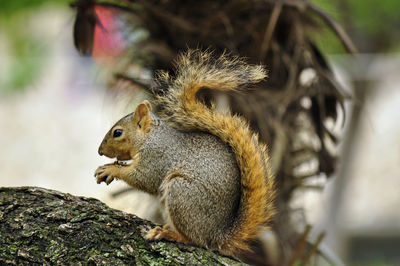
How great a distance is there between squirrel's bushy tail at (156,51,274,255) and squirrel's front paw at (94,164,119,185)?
26 centimetres

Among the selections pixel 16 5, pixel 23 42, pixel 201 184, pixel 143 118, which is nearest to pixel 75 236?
Answer: pixel 201 184

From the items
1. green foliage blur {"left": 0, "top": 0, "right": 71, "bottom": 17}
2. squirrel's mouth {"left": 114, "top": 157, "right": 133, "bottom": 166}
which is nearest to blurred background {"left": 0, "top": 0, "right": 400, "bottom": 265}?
green foliage blur {"left": 0, "top": 0, "right": 71, "bottom": 17}

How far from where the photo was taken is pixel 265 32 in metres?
2.28

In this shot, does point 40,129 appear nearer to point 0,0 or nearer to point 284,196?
point 0,0

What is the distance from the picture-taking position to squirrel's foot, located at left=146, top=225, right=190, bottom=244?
136cm

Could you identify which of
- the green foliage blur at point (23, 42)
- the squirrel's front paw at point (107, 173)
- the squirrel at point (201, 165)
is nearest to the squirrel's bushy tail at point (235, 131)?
the squirrel at point (201, 165)

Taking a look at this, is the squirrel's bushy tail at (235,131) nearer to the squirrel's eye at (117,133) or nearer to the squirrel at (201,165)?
the squirrel at (201,165)

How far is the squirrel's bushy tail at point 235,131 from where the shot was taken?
1487 mm

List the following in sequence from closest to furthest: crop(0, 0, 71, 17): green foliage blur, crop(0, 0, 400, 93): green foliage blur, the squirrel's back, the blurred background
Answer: the squirrel's back < crop(0, 0, 71, 17): green foliage blur < crop(0, 0, 400, 93): green foliage blur < the blurred background

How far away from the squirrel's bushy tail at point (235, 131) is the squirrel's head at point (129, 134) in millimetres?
125

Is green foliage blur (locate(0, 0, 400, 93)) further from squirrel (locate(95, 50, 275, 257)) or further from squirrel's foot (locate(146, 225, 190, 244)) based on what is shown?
squirrel's foot (locate(146, 225, 190, 244))

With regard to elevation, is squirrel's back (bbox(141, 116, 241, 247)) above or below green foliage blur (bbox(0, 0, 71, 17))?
below

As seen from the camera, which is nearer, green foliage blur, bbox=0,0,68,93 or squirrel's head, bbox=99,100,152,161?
squirrel's head, bbox=99,100,152,161

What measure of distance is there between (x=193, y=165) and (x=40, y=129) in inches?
213
